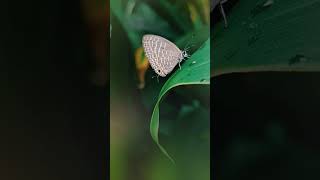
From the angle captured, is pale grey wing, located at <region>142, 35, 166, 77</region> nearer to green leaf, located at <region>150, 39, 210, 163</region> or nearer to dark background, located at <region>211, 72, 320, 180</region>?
green leaf, located at <region>150, 39, 210, 163</region>

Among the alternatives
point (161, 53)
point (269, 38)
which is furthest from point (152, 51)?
point (269, 38)

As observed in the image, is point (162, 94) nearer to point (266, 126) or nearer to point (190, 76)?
point (190, 76)

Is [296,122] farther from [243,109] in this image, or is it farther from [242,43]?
[242,43]

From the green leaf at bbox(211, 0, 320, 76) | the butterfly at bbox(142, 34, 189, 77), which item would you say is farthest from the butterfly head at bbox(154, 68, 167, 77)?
the green leaf at bbox(211, 0, 320, 76)

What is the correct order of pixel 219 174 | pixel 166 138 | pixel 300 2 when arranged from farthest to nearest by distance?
1. pixel 166 138
2. pixel 219 174
3. pixel 300 2
